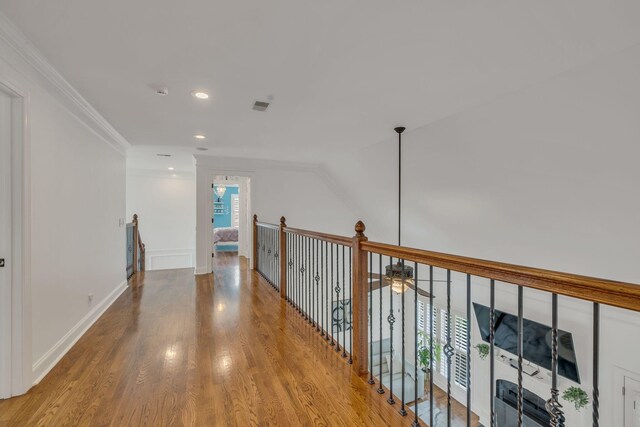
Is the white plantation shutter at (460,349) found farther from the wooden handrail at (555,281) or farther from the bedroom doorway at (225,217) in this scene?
the bedroom doorway at (225,217)

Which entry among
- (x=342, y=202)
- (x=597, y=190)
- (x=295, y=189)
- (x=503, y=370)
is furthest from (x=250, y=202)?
(x=503, y=370)

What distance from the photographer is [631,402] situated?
140 inches

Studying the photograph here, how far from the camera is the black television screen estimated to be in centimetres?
413

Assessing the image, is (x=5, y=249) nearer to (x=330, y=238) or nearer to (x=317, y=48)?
(x=330, y=238)

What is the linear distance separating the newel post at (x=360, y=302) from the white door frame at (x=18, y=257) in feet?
7.32

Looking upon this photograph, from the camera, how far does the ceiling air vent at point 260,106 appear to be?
286 cm

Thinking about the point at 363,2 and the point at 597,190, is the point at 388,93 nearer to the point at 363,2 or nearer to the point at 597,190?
the point at 363,2

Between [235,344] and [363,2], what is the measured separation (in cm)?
269

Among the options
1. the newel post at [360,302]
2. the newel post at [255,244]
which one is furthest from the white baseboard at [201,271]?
the newel post at [360,302]

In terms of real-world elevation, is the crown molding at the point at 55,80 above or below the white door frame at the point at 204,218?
above

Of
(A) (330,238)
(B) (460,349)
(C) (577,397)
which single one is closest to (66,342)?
(A) (330,238)

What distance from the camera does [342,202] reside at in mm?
6977

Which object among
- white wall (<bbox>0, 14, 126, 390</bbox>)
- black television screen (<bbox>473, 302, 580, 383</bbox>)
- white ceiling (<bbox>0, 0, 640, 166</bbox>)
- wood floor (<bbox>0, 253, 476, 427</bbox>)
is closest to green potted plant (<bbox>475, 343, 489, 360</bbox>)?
black television screen (<bbox>473, 302, 580, 383</bbox>)

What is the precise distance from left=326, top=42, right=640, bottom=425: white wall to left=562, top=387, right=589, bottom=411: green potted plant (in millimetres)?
225
